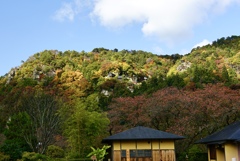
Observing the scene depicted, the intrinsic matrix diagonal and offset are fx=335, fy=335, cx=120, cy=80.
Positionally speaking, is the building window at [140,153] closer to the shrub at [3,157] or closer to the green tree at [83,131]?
the green tree at [83,131]

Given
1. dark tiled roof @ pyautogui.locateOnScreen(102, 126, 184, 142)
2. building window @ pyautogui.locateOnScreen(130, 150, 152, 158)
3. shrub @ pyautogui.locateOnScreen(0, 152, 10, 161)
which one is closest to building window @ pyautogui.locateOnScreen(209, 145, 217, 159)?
dark tiled roof @ pyautogui.locateOnScreen(102, 126, 184, 142)

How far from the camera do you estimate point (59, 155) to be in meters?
26.6

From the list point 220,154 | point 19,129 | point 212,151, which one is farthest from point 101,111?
point 220,154

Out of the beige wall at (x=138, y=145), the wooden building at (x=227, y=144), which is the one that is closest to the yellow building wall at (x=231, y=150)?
the wooden building at (x=227, y=144)

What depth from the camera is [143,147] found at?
22703 mm

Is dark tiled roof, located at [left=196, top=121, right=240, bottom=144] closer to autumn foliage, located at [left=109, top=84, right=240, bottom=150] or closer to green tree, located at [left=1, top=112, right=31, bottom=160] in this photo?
autumn foliage, located at [left=109, top=84, right=240, bottom=150]

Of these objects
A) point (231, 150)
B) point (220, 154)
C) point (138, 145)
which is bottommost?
point (220, 154)

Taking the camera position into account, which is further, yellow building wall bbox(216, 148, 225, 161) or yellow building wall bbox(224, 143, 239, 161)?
yellow building wall bbox(216, 148, 225, 161)

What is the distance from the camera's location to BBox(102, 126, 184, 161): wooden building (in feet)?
73.7

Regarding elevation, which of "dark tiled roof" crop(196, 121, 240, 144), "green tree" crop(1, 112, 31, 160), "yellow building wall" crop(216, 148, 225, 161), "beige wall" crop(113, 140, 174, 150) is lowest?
"yellow building wall" crop(216, 148, 225, 161)

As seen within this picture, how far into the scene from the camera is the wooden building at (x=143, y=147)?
22469mm

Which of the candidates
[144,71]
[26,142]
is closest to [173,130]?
[26,142]

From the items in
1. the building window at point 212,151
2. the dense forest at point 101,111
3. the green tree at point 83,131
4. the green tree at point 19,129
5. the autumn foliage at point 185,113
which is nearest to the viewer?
the building window at point 212,151

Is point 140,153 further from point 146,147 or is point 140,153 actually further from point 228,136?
point 228,136
